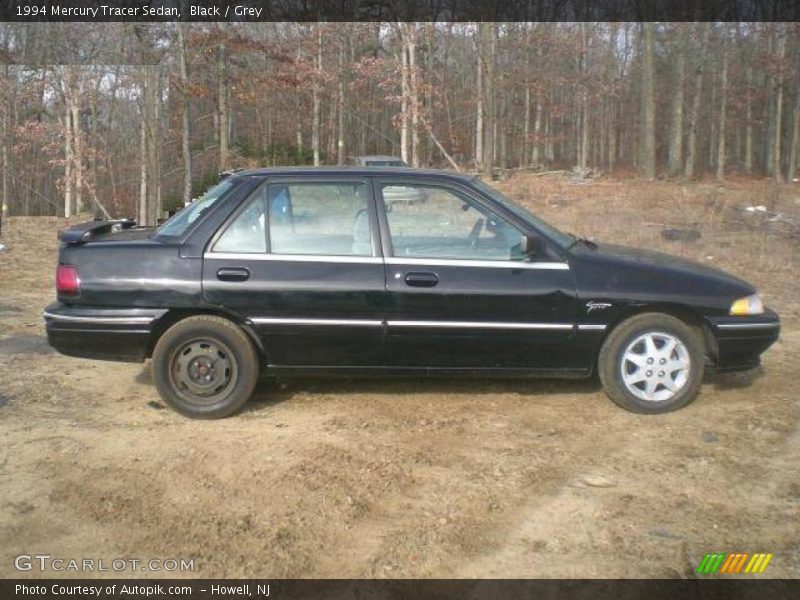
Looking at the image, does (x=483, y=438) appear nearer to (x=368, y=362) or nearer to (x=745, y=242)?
(x=368, y=362)

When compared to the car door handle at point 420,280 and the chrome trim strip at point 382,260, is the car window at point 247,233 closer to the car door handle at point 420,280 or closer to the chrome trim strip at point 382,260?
the chrome trim strip at point 382,260

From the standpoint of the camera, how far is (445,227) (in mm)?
5129

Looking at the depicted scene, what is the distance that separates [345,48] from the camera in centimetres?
2903

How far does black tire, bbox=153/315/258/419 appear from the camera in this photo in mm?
4941

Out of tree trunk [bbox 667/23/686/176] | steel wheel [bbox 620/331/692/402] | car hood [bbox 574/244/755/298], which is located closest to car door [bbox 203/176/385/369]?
car hood [bbox 574/244/755/298]

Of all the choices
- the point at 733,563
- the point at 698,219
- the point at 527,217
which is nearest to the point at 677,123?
the point at 698,219

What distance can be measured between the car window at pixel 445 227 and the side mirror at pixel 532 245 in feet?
0.32

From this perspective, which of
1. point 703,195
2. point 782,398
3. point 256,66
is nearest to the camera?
point 782,398

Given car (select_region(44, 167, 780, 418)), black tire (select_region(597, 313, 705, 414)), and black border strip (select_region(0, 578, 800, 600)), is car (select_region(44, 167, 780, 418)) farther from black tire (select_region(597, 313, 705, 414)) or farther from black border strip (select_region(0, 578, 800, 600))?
black border strip (select_region(0, 578, 800, 600))

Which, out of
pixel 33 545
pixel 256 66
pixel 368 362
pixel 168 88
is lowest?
pixel 33 545

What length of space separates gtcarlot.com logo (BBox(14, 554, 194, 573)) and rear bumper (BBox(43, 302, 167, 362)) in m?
1.85

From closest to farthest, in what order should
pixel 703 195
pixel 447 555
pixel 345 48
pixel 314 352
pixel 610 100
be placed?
pixel 447 555 → pixel 314 352 → pixel 703 195 → pixel 345 48 → pixel 610 100

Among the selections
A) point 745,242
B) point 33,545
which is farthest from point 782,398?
point 745,242

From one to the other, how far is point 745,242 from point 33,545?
12621 mm
